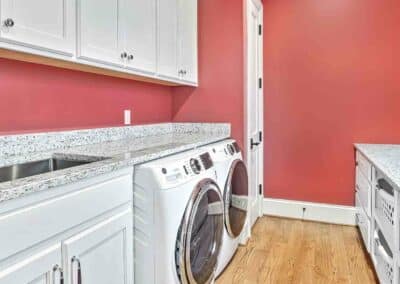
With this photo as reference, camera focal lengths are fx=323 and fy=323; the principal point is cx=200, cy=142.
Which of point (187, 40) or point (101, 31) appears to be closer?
point (101, 31)

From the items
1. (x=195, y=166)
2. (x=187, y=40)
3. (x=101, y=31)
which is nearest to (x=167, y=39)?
(x=187, y=40)

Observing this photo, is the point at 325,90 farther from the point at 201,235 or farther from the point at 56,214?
the point at 56,214

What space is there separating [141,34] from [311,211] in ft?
8.09

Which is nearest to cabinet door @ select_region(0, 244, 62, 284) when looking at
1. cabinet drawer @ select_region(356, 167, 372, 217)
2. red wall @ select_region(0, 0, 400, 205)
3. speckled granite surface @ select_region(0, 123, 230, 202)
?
speckled granite surface @ select_region(0, 123, 230, 202)

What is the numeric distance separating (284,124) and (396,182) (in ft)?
6.69

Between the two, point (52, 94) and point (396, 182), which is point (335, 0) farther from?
point (52, 94)

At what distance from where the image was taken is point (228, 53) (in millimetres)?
2920

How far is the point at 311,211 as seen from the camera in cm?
342

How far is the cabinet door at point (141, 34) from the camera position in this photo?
213cm

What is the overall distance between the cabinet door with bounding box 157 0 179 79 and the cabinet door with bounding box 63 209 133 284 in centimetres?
139

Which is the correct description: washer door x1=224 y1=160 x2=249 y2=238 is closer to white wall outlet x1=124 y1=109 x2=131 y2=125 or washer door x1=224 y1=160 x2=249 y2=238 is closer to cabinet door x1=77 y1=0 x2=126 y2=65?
white wall outlet x1=124 y1=109 x2=131 y2=125

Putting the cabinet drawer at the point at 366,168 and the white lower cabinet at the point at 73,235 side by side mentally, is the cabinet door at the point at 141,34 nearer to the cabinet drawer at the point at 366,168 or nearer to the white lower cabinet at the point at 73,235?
the white lower cabinet at the point at 73,235

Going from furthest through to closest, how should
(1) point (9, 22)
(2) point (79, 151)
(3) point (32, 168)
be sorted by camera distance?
(2) point (79, 151) → (3) point (32, 168) → (1) point (9, 22)

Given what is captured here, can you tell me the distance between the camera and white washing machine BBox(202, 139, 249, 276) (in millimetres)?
2270
